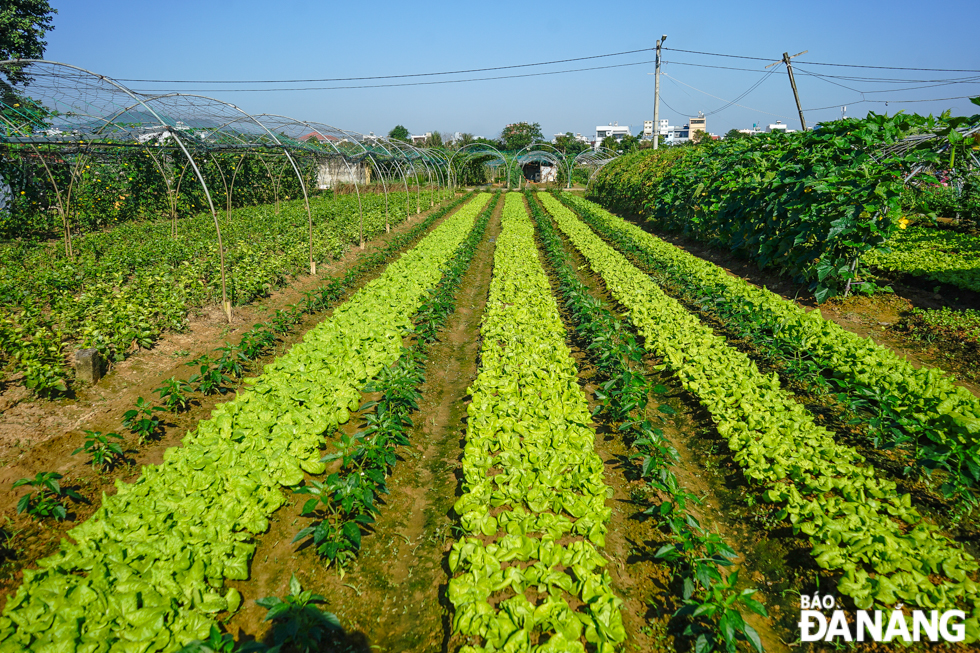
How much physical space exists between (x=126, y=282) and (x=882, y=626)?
12.7 m

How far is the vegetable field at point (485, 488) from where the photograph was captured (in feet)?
9.43

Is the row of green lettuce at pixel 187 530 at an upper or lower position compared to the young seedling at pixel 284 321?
lower

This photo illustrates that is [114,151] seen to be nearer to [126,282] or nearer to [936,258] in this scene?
[126,282]

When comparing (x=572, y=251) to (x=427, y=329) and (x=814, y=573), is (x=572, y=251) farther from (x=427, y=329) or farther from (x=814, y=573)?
(x=814, y=573)

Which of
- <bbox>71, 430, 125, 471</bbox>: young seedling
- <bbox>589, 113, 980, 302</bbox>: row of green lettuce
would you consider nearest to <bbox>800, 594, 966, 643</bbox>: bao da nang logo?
<bbox>71, 430, 125, 471</bbox>: young seedling

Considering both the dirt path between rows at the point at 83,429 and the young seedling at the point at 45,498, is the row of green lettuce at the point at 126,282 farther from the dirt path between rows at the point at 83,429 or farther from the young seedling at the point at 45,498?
the young seedling at the point at 45,498

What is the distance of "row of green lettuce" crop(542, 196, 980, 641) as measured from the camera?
9.87ft

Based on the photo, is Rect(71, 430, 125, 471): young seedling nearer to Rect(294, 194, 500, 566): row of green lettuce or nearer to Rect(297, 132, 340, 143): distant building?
Rect(294, 194, 500, 566): row of green lettuce

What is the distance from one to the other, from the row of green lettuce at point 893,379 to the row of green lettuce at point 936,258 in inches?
122

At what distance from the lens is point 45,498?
3.81 m

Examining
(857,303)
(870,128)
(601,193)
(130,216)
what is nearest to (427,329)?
(857,303)

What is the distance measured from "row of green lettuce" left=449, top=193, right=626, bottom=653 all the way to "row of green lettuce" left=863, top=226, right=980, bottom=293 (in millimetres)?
7677

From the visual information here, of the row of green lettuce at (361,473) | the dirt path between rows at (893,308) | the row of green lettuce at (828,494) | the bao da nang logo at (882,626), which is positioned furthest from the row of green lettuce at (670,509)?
the dirt path between rows at (893,308)

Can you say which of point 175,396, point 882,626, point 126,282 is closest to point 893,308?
point 882,626
